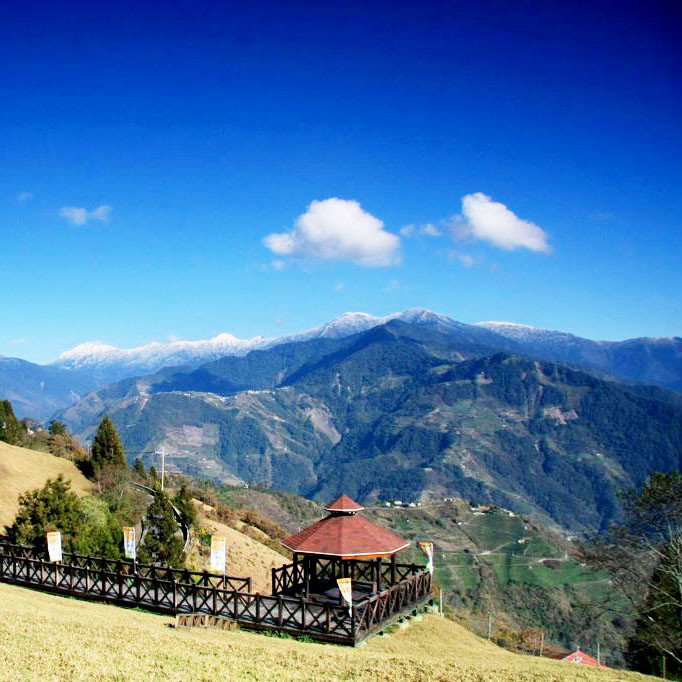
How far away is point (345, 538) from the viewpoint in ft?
88.8

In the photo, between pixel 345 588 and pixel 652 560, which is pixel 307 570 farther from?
pixel 652 560

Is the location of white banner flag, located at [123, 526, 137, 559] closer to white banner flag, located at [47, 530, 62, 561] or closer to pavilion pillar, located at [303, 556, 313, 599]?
white banner flag, located at [47, 530, 62, 561]

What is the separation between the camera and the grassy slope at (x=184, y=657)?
49.0 feet

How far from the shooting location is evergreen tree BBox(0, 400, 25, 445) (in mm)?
64188

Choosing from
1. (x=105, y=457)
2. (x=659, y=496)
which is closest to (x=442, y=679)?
(x=659, y=496)

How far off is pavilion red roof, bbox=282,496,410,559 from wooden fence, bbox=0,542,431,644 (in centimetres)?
168

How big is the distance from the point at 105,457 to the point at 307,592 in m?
34.6

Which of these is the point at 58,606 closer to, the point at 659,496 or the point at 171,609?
the point at 171,609

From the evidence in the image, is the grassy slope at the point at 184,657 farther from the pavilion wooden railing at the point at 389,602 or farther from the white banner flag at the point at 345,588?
the white banner flag at the point at 345,588

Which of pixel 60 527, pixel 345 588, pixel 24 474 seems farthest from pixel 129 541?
pixel 24 474

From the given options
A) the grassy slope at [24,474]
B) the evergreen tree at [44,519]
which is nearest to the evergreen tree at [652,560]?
the evergreen tree at [44,519]

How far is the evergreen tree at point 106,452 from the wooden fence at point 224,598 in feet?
77.2

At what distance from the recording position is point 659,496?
1204 inches

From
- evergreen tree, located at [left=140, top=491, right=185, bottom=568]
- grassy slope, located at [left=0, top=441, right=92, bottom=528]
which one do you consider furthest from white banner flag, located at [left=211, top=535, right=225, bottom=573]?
grassy slope, located at [left=0, top=441, right=92, bottom=528]
